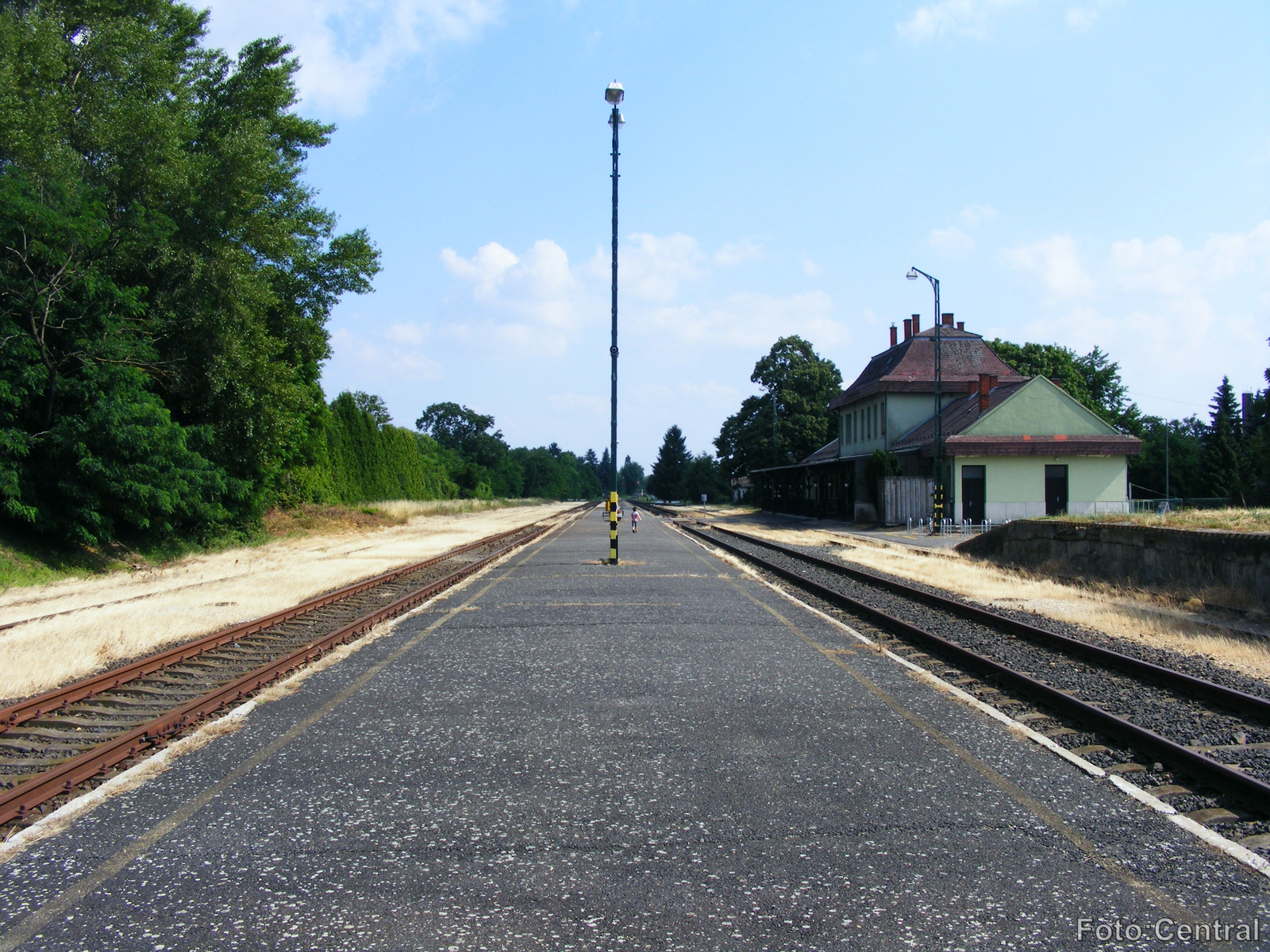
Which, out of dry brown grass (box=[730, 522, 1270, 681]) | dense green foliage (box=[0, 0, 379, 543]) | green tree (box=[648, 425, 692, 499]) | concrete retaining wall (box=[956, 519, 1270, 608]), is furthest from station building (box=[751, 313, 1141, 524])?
green tree (box=[648, 425, 692, 499])

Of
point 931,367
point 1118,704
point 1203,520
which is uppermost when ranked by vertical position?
point 931,367

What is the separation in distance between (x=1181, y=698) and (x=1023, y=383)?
3392cm

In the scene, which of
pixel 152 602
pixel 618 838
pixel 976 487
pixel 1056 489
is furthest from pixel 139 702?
Result: pixel 1056 489

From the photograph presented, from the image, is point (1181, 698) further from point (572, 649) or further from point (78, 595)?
point (78, 595)

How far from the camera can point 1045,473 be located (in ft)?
125

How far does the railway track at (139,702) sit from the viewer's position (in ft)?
17.4

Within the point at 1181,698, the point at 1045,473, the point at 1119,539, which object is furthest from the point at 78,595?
the point at 1045,473

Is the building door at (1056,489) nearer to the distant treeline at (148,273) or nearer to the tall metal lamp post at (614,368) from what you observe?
the tall metal lamp post at (614,368)

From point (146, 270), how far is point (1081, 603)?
21745 millimetres

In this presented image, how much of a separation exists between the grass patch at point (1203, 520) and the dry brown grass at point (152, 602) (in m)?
15.4

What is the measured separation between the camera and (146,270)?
21891 millimetres

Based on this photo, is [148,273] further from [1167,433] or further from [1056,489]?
[1167,433]

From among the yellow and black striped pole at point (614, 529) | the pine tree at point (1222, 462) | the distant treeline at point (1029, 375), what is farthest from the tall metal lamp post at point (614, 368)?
the pine tree at point (1222, 462)

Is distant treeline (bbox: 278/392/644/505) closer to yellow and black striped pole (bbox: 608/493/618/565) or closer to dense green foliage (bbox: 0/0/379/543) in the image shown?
dense green foliage (bbox: 0/0/379/543)
